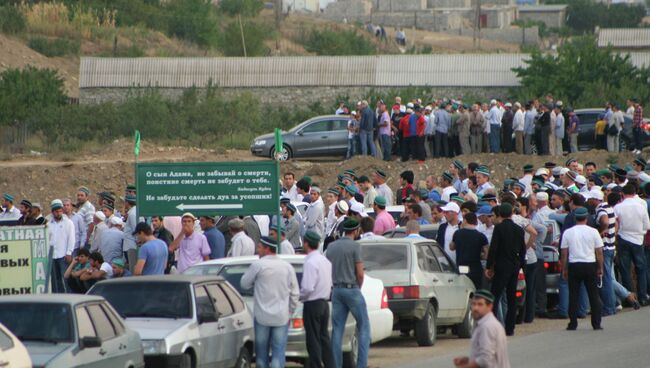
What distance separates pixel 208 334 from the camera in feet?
48.2

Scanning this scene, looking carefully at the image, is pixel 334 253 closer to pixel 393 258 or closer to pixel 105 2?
pixel 393 258

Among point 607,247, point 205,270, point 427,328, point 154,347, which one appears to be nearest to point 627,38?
point 607,247

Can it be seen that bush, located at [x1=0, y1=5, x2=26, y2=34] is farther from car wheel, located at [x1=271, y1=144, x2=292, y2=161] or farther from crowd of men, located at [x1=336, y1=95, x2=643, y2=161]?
crowd of men, located at [x1=336, y1=95, x2=643, y2=161]

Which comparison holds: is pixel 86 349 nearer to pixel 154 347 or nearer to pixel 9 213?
pixel 154 347

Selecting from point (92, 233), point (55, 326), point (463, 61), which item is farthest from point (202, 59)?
point (55, 326)

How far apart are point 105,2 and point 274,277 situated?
80.1 metres

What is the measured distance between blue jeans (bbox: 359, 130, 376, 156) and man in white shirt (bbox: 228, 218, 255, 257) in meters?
23.8

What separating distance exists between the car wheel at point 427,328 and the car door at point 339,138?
26542mm

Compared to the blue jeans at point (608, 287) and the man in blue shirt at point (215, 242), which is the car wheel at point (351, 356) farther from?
the blue jeans at point (608, 287)

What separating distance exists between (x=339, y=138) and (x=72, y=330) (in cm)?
3304

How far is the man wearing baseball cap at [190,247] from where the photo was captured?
60.8 feet

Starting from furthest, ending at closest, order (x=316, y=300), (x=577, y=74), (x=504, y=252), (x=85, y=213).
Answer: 1. (x=577, y=74)
2. (x=85, y=213)
3. (x=504, y=252)
4. (x=316, y=300)

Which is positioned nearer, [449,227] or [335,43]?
[449,227]

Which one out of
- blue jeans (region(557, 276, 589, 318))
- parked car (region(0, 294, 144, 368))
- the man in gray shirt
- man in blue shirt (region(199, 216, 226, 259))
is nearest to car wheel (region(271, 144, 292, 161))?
blue jeans (region(557, 276, 589, 318))
